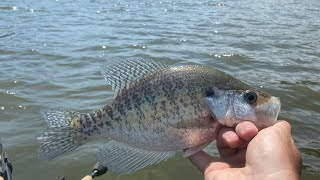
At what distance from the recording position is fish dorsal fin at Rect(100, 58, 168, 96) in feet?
11.5

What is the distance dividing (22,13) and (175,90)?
16841mm

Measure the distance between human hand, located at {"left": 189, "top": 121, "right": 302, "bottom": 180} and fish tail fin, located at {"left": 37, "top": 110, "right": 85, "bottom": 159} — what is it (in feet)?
3.80

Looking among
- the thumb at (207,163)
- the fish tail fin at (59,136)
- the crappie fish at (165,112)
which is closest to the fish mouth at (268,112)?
the crappie fish at (165,112)

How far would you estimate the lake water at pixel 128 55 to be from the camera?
19.8 ft

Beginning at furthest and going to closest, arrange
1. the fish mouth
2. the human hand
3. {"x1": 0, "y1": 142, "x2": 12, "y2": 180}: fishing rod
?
{"x1": 0, "y1": 142, "x2": 12, "y2": 180}: fishing rod, the fish mouth, the human hand

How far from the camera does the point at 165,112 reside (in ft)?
10.8

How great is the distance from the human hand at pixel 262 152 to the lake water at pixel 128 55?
2.26m

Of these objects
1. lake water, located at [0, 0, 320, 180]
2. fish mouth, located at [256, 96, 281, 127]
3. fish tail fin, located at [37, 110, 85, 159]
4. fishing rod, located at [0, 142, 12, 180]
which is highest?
fish mouth, located at [256, 96, 281, 127]

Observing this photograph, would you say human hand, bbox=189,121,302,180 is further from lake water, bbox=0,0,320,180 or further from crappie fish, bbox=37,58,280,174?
lake water, bbox=0,0,320,180

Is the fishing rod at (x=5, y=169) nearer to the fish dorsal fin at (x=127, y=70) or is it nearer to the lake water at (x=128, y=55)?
the fish dorsal fin at (x=127, y=70)

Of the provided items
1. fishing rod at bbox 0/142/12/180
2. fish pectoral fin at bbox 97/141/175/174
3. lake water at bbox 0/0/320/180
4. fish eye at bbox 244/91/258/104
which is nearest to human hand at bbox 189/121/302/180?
fish eye at bbox 244/91/258/104

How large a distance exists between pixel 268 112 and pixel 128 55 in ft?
26.7

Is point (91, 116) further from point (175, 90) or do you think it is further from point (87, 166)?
point (87, 166)

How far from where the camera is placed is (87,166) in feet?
18.6
